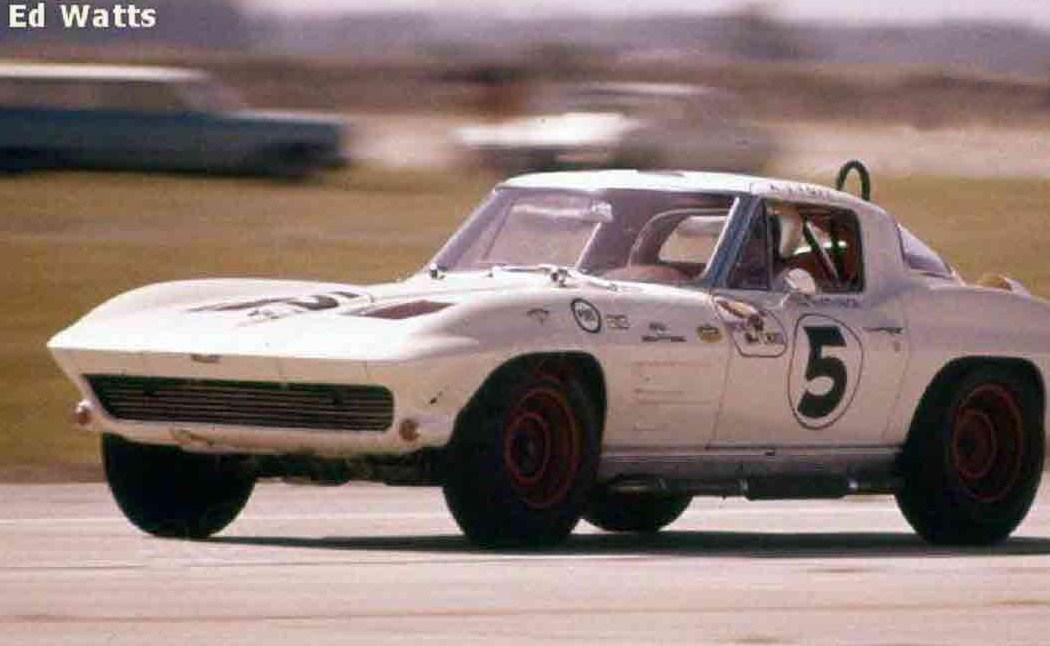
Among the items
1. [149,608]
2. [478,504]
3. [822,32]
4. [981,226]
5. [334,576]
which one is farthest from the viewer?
[822,32]

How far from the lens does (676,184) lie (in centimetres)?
1406

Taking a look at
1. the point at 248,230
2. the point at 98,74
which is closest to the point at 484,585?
the point at 248,230

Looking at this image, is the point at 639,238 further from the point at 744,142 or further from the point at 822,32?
the point at 822,32

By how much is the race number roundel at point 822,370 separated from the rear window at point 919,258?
0.91m

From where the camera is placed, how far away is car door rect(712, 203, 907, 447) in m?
13.3

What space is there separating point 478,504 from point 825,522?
307 centimetres

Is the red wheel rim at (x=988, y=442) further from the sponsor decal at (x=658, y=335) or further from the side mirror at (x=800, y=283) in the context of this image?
the sponsor decal at (x=658, y=335)

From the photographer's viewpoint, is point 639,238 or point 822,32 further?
point 822,32

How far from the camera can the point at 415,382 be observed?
39.6 feet

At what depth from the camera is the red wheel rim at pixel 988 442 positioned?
46.3 feet

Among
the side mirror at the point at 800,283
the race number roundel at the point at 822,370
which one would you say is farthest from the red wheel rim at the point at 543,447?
the side mirror at the point at 800,283

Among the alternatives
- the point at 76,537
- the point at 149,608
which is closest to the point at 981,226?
the point at 76,537

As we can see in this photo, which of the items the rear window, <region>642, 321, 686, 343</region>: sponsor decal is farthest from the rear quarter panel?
<region>642, 321, 686, 343</region>: sponsor decal

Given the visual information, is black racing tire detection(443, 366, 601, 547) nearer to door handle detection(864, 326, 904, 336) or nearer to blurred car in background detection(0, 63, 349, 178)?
door handle detection(864, 326, 904, 336)
